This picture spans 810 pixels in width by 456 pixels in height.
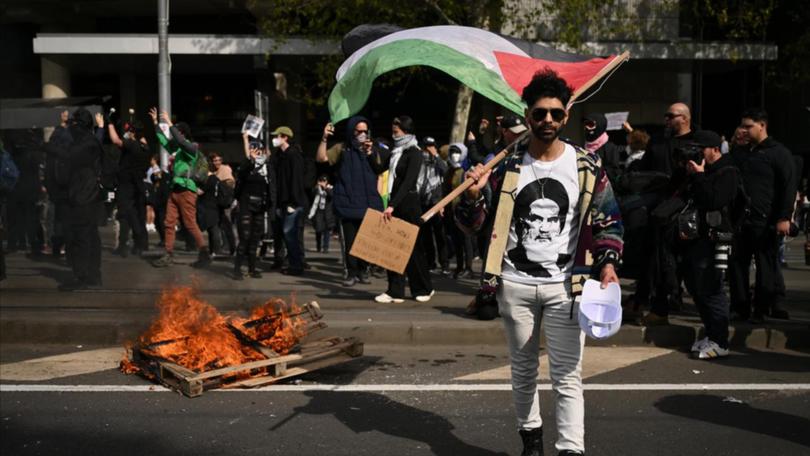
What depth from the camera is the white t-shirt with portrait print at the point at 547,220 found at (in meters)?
4.12

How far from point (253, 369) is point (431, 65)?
2417 millimetres

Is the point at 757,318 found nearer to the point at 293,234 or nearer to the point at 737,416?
the point at 737,416

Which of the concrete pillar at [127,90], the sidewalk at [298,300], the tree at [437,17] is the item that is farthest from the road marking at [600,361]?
the concrete pillar at [127,90]

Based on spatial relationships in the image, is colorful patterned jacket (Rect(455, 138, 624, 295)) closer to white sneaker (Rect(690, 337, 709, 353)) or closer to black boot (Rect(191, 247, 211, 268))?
white sneaker (Rect(690, 337, 709, 353))

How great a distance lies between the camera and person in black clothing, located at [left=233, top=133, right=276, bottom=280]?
35.0 ft

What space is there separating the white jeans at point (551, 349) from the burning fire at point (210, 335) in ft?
7.83

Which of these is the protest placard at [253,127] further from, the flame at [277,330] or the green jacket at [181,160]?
the flame at [277,330]

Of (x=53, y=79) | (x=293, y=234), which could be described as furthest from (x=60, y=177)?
(x=53, y=79)

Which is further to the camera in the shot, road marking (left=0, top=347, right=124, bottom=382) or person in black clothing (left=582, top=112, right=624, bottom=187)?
person in black clothing (left=582, top=112, right=624, bottom=187)

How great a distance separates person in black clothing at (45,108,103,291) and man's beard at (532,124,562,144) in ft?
21.8

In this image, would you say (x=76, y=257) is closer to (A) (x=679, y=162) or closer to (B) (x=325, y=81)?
(A) (x=679, y=162)

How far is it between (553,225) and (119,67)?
917 inches

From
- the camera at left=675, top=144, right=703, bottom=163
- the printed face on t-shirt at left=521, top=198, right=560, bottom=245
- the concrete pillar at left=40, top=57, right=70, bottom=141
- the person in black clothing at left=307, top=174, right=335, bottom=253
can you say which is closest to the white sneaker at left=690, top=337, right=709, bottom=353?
the camera at left=675, top=144, right=703, bottom=163

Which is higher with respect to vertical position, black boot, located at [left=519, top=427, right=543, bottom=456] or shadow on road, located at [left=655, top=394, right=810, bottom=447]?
black boot, located at [left=519, top=427, right=543, bottom=456]
